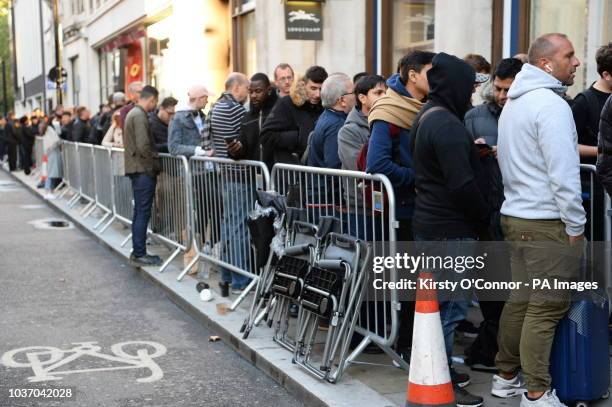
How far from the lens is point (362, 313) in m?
5.66

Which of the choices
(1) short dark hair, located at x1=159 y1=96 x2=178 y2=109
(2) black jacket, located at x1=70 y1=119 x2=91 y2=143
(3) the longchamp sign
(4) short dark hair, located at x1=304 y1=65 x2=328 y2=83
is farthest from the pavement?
(2) black jacket, located at x1=70 y1=119 x2=91 y2=143

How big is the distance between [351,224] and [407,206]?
1.69ft

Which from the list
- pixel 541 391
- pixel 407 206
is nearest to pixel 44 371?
pixel 407 206

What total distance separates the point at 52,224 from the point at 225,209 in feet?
25.5

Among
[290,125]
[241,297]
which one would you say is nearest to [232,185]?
[290,125]

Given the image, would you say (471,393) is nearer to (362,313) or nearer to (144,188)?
(362,313)

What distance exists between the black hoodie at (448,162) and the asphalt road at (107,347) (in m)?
1.53

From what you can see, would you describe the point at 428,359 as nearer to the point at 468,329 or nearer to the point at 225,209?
the point at 468,329

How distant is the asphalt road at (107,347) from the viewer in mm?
5457

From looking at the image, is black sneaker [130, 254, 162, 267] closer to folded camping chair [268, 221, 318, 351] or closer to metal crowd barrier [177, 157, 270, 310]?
metal crowd barrier [177, 157, 270, 310]

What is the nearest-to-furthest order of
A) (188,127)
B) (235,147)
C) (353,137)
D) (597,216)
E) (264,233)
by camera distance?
(597,216) → (353,137) → (264,233) → (235,147) → (188,127)

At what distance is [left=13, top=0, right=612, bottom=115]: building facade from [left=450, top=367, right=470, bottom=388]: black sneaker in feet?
14.9

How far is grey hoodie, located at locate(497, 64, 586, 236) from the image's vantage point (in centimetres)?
433

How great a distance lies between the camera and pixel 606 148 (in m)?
4.67
